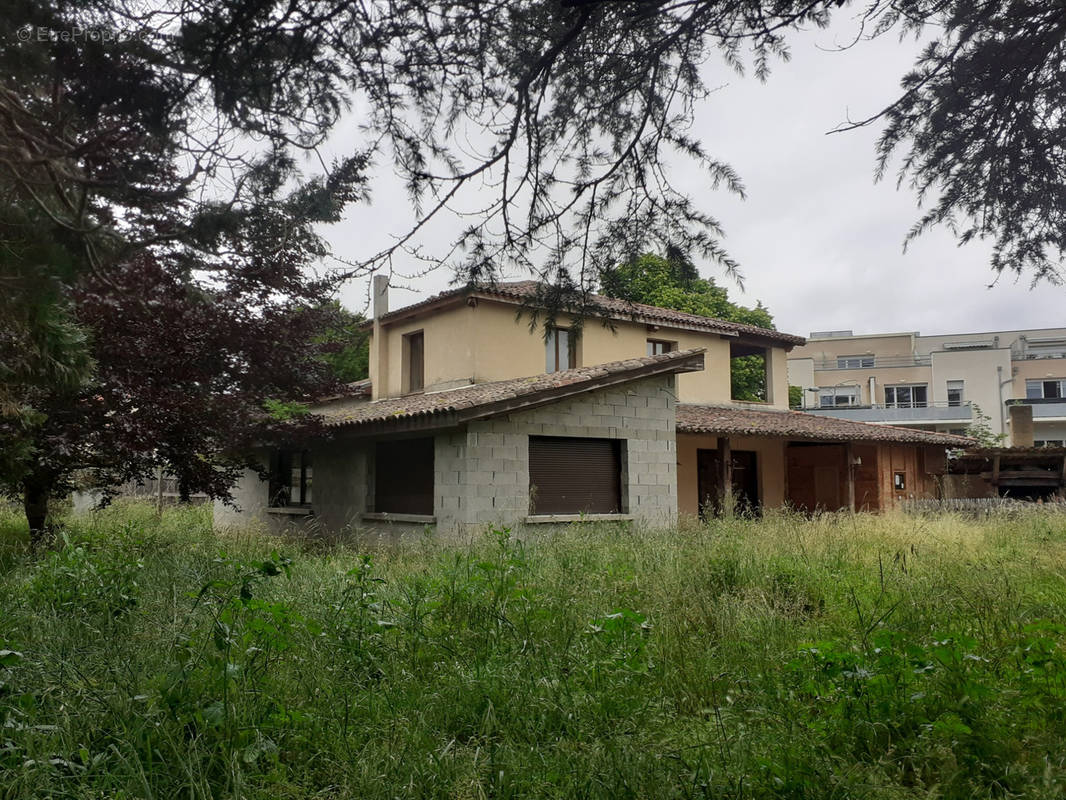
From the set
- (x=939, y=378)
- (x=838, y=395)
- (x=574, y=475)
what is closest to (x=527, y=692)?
(x=574, y=475)

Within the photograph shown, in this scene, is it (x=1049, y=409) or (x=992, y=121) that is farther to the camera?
(x=1049, y=409)

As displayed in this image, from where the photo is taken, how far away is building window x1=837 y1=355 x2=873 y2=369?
45688mm

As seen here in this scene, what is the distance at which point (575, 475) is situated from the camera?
13.3 meters

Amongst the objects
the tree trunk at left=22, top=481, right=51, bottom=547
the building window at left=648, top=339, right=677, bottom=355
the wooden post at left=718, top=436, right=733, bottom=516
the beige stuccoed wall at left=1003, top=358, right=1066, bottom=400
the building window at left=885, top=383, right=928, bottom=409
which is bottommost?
the tree trunk at left=22, top=481, right=51, bottom=547

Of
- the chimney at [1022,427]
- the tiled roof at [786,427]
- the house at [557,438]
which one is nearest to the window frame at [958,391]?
the chimney at [1022,427]

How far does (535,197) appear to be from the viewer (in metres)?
5.44

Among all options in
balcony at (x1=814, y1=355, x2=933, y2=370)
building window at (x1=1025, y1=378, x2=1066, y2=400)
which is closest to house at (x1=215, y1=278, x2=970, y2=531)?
balcony at (x1=814, y1=355, x2=933, y2=370)

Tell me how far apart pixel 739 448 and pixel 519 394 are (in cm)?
970

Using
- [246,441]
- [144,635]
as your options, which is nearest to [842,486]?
[246,441]

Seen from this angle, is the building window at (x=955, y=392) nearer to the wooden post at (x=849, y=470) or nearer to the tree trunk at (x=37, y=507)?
the wooden post at (x=849, y=470)

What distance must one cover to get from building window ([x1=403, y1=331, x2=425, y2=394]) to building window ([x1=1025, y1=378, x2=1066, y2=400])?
128 feet

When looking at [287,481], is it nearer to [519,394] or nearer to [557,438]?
[557,438]

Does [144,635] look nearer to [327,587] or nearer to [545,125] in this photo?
[327,587]

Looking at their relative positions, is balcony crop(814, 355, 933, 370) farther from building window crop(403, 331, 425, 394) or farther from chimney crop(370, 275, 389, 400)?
chimney crop(370, 275, 389, 400)
